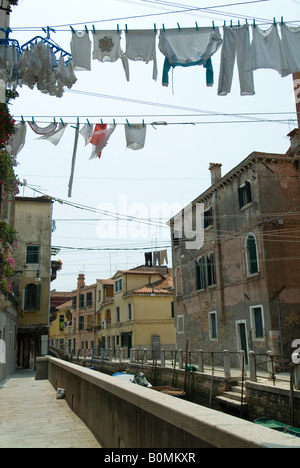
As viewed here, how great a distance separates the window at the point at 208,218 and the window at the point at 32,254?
1182cm

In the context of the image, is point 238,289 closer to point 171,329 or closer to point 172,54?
point 172,54

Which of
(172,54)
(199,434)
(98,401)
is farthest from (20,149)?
(199,434)

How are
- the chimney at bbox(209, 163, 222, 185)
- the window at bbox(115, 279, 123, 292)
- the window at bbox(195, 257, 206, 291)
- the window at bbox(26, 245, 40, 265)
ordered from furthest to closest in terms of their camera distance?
the window at bbox(115, 279, 123, 292) → the window at bbox(26, 245, 40, 265) → the chimney at bbox(209, 163, 222, 185) → the window at bbox(195, 257, 206, 291)

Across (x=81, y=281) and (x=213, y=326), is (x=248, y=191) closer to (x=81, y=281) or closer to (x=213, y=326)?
(x=213, y=326)

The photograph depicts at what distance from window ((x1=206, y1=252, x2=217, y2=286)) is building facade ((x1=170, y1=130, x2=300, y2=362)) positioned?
0.04ft

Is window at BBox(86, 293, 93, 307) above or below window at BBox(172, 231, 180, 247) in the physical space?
below

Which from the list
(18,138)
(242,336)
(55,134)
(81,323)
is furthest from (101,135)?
(81,323)

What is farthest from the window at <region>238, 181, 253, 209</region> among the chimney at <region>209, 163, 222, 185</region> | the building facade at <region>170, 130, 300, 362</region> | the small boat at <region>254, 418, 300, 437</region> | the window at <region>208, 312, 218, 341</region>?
the small boat at <region>254, 418, 300, 437</region>

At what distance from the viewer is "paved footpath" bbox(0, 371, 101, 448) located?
5156 millimetres

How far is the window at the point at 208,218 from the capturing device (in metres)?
24.7

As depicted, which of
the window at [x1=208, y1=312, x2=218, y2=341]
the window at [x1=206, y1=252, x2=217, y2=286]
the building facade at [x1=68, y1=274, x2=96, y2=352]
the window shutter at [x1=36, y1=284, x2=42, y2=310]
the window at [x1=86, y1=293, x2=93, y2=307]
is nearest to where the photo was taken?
the window at [x1=208, y1=312, x2=218, y2=341]

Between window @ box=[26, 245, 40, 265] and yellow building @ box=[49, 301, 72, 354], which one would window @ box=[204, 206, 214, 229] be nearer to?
window @ box=[26, 245, 40, 265]

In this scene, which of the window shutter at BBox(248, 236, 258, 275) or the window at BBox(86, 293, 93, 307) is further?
the window at BBox(86, 293, 93, 307)

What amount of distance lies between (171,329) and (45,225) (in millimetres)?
17657
